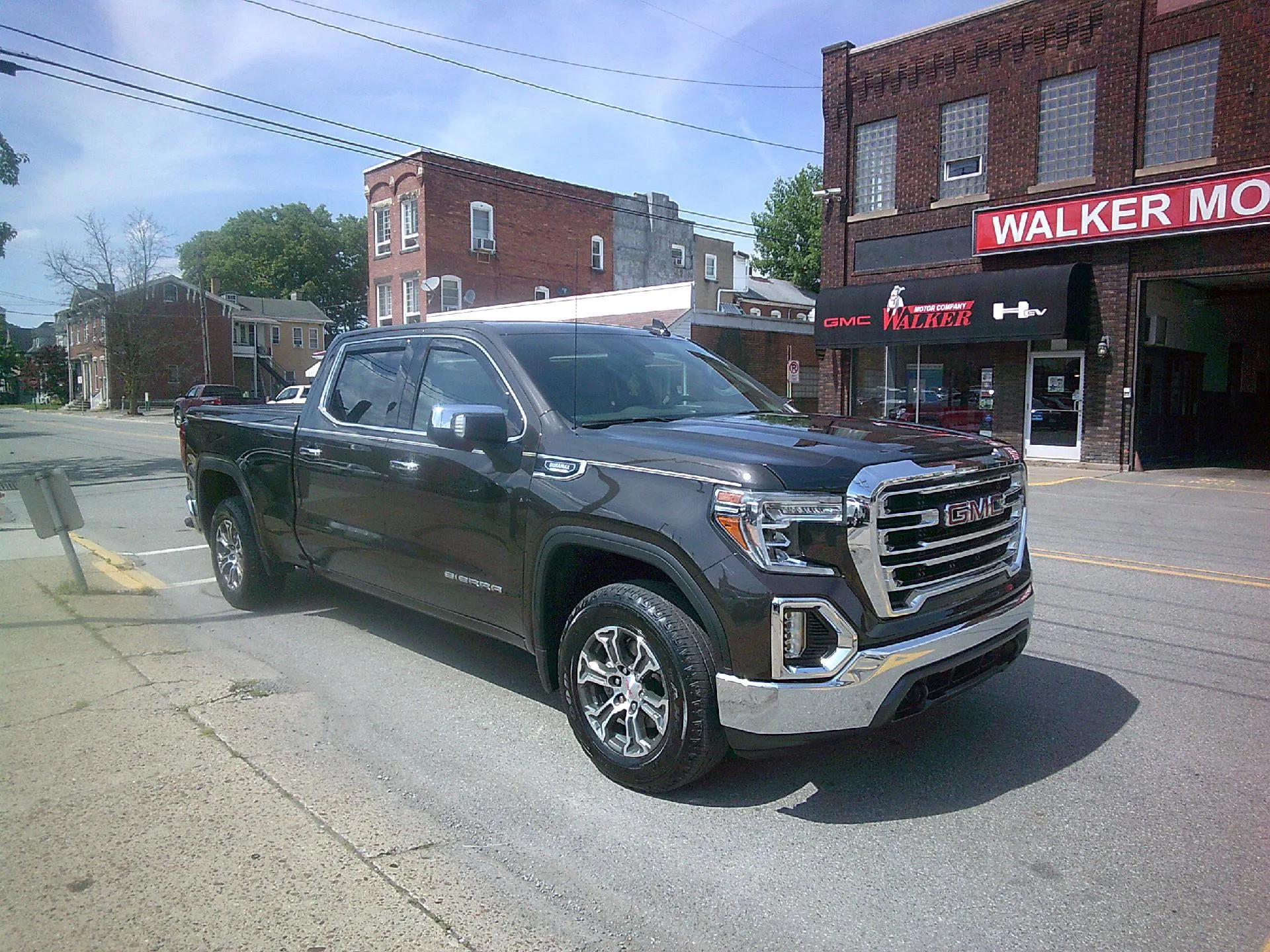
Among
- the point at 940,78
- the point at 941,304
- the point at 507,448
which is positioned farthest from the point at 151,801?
the point at 940,78

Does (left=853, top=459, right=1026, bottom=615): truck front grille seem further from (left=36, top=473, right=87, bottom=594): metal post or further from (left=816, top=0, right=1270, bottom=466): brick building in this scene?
(left=816, top=0, right=1270, bottom=466): brick building

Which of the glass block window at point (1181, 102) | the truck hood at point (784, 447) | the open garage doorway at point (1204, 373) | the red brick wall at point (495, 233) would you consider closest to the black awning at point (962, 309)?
the open garage doorway at point (1204, 373)

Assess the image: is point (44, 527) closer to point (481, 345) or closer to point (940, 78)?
point (481, 345)

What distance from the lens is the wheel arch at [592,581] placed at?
3.38 metres

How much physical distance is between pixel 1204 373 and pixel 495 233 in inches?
1112

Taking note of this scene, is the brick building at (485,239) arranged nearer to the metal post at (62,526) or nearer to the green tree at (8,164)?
the green tree at (8,164)

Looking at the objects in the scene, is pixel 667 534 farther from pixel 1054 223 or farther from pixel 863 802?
pixel 1054 223

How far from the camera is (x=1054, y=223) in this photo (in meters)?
18.2

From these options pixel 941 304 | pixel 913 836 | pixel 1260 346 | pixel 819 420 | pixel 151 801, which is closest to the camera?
pixel 913 836

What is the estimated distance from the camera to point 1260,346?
24.5m

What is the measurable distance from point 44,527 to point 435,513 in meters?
4.28

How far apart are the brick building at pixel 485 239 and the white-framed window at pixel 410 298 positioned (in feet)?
0.13

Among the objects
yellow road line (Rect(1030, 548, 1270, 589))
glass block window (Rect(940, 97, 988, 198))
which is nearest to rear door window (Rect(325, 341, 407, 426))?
yellow road line (Rect(1030, 548, 1270, 589))

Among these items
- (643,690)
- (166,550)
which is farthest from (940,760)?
(166,550)
